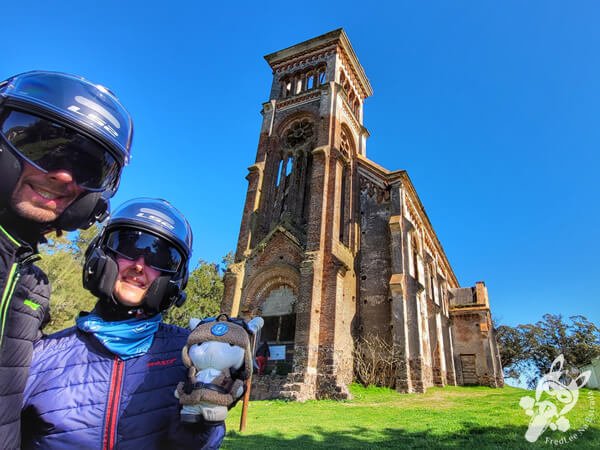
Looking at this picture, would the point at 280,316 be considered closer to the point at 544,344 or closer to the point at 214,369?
the point at 214,369

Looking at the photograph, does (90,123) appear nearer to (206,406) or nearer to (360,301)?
(206,406)

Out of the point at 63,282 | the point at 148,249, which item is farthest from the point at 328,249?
the point at 63,282

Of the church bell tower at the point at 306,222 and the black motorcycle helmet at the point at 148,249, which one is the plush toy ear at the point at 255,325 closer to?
the black motorcycle helmet at the point at 148,249

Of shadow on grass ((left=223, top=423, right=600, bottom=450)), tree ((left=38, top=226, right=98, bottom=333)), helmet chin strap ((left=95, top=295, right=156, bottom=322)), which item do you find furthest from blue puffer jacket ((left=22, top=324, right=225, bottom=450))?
tree ((left=38, top=226, right=98, bottom=333))

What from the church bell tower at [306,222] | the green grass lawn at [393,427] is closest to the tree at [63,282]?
the church bell tower at [306,222]

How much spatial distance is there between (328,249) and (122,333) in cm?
1177

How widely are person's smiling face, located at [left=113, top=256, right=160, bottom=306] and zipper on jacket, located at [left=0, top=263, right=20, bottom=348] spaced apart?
55 centimetres

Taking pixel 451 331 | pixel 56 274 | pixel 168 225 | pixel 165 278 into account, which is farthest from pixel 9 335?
pixel 451 331

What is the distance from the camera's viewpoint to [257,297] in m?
14.3

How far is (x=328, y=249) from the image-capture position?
1337cm

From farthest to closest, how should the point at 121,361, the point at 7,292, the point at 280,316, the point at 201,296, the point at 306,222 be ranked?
the point at 201,296 < the point at 306,222 < the point at 280,316 < the point at 121,361 < the point at 7,292

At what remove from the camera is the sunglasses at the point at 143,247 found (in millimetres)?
2102

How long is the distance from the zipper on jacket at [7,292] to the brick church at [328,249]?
1031 cm

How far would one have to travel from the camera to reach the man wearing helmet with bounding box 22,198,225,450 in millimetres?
1561
